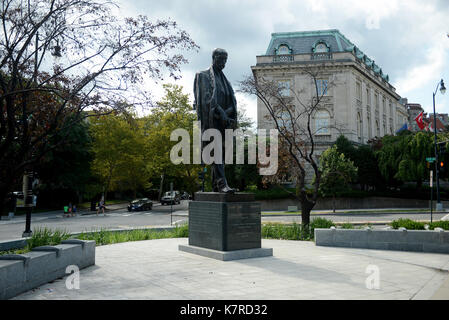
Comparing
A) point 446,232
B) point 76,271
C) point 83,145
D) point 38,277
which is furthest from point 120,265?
point 83,145

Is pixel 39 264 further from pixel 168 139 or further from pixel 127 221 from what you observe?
pixel 168 139

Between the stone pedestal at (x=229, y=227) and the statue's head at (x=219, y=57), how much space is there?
3.69 m

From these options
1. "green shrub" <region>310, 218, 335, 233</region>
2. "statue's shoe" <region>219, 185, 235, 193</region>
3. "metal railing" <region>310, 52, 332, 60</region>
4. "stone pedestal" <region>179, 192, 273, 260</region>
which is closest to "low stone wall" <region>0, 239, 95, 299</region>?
"stone pedestal" <region>179, 192, 273, 260</region>

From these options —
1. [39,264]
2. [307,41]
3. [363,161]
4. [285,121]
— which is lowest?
[39,264]

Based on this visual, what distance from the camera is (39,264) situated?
22.8 ft

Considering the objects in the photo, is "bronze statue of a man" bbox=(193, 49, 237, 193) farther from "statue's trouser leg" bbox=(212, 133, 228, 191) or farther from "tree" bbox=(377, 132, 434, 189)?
"tree" bbox=(377, 132, 434, 189)

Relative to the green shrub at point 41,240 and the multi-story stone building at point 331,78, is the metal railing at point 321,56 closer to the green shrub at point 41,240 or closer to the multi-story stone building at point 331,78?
the multi-story stone building at point 331,78

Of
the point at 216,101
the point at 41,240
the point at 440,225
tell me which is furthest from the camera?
the point at 440,225

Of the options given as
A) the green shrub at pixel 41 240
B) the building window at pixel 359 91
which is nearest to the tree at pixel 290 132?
the green shrub at pixel 41 240

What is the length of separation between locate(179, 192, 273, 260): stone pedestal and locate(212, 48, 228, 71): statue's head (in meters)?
3.69

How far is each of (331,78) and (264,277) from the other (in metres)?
44.6

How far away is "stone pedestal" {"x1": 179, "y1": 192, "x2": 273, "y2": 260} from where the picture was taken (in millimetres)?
9531

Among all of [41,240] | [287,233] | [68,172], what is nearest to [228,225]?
[41,240]

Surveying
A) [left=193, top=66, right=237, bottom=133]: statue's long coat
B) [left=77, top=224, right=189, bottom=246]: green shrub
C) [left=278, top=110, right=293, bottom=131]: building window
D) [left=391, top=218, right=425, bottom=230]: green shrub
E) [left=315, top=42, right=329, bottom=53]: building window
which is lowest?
[left=77, top=224, right=189, bottom=246]: green shrub
